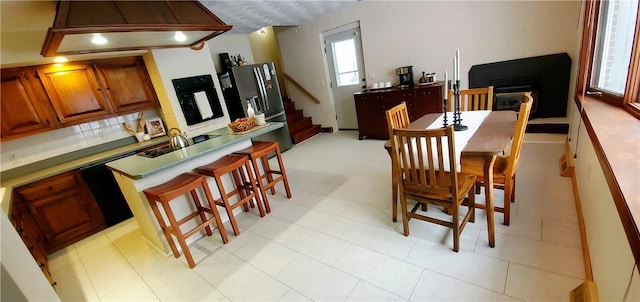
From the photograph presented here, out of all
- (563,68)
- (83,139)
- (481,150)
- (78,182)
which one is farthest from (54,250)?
(563,68)

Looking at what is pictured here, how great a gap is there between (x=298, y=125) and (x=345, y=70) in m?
1.50

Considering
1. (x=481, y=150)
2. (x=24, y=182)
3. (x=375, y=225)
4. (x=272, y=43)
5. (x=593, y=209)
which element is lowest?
(x=375, y=225)

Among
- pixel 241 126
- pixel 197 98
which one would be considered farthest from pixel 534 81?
pixel 197 98

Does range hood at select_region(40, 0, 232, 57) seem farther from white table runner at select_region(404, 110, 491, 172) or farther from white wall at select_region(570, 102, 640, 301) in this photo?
white wall at select_region(570, 102, 640, 301)

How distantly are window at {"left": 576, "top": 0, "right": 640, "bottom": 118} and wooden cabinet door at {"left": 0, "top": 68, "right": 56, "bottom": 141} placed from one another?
4989 mm

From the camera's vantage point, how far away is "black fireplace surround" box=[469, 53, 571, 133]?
321 cm

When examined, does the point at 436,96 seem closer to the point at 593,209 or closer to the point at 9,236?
the point at 593,209

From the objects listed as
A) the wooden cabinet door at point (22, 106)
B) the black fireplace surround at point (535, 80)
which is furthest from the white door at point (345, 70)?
the wooden cabinet door at point (22, 106)

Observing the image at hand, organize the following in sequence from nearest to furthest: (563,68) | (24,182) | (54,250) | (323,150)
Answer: (24,182), (54,250), (563,68), (323,150)

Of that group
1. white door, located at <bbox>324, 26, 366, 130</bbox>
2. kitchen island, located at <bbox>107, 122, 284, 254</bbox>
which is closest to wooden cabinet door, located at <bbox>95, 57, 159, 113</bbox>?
kitchen island, located at <bbox>107, 122, 284, 254</bbox>

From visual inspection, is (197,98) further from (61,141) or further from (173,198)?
(173,198)

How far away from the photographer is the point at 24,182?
246 centimetres

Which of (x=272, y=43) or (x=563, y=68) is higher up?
(x=272, y=43)

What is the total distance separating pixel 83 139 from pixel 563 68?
6.14 metres
